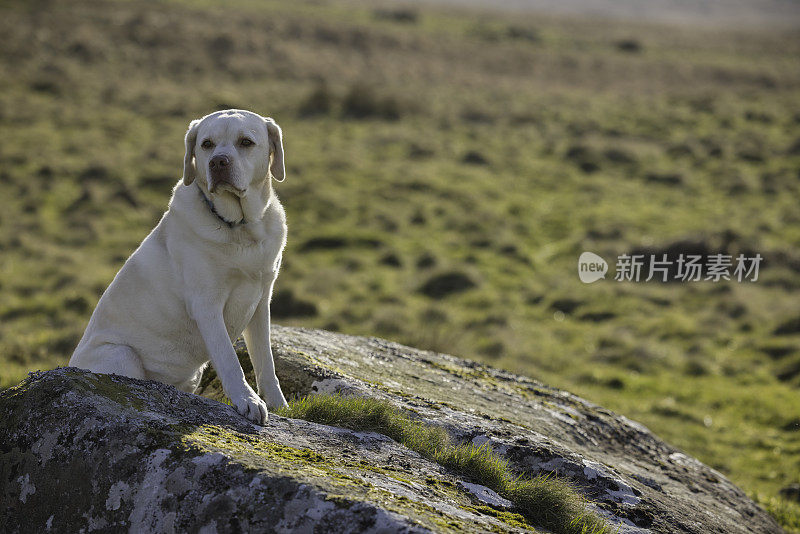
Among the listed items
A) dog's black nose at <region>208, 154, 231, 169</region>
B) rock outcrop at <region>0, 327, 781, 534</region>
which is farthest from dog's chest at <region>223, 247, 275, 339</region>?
rock outcrop at <region>0, 327, 781, 534</region>

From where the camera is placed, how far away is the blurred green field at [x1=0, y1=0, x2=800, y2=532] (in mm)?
10852

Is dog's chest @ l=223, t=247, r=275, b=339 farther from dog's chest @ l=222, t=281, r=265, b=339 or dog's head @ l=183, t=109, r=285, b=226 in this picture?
dog's head @ l=183, t=109, r=285, b=226

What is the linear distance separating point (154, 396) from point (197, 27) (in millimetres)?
37418

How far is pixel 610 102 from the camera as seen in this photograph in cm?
3575

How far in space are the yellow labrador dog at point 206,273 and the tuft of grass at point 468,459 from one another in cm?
47

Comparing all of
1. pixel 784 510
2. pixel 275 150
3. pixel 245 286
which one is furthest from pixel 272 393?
pixel 784 510

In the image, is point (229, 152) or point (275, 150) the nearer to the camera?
point (229, 152)

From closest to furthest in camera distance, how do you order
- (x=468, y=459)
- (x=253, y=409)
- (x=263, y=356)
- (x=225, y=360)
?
(x=253, y=409), (x=468, y=459), (x=225, y=360), (x=263, y=356)

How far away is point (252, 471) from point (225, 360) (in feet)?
4.03

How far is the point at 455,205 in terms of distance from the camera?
1858 centimetres

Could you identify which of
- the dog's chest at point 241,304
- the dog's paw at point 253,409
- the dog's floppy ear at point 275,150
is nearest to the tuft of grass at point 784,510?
the dog's paw at point 253,409

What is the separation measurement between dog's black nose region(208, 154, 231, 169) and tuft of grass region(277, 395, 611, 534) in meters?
1.47

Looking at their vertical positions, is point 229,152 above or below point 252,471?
above

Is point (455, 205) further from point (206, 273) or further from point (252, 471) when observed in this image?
point (252, 471)
